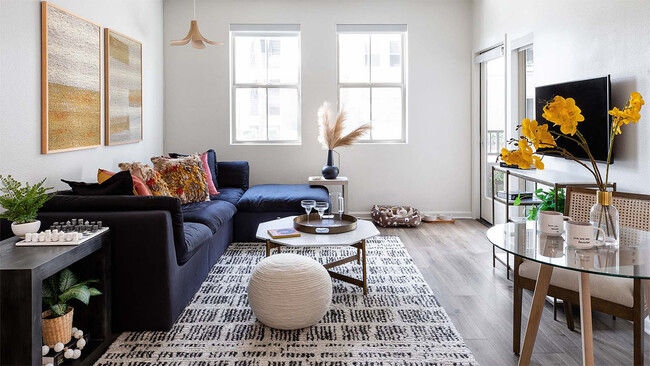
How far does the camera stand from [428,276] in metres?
3.82

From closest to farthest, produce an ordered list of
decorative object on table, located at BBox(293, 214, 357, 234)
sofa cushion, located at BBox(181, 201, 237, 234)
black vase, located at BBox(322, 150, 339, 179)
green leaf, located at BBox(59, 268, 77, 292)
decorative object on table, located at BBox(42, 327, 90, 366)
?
decorative object on table, located at BBox(42, 327, 90, 366), green leaf, located at BBox(59, 268, 77, 292), decorative object on table, located at BBox(293, 214, 357, 234), sofa cushion, located at BBox(181, 201, 237, 234), black vase, located at BBox(322, 150, 339, 179)

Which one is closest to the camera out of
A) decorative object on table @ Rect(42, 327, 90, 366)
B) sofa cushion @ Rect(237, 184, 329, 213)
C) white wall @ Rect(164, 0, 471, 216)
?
decorative object on table @ Rect(42, 327, 90, 366)

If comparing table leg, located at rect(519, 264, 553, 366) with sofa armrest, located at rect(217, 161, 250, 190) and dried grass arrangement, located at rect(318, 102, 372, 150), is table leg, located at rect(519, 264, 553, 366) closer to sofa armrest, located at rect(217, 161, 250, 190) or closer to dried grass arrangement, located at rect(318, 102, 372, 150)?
dried grass arrangement, located at rect(318, 102, 372, 150)

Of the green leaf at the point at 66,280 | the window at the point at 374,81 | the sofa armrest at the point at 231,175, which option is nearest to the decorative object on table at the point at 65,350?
the green leaf at the point at 66,280

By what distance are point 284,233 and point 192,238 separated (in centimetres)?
63

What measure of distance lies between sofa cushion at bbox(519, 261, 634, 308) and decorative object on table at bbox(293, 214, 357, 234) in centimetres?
137

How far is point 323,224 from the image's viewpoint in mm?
3664

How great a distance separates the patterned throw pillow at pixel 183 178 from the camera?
4.47 meters

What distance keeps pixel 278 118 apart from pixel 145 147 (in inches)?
65.4

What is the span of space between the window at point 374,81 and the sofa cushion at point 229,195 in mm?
1706

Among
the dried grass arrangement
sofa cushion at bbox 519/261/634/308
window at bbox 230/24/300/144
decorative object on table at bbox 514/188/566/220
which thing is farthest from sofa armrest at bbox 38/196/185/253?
window at bbox 230/24/300/144

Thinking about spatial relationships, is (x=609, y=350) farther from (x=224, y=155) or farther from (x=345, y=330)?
(x=224, y=155)

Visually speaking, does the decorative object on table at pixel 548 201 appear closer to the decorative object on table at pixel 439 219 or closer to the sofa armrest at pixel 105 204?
the decorative object on table at pixel 439 219

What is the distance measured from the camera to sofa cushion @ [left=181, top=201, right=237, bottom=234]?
12.4ft
